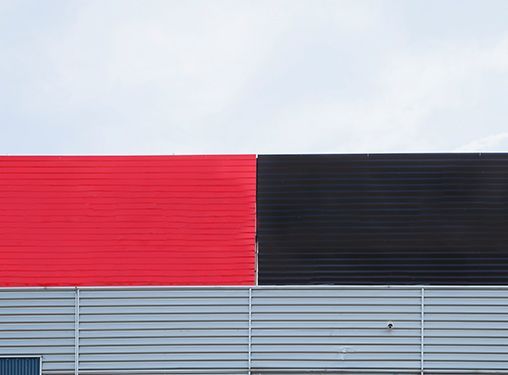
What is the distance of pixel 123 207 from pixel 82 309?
9.12ft

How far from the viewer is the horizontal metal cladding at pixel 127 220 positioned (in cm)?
1584

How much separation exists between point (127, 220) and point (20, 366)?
12.5ft

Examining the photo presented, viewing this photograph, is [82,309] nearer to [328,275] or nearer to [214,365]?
[214,365]

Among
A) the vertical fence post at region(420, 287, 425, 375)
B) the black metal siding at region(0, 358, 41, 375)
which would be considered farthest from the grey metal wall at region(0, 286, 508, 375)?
the black metal siding at region(0, 358, 41, 375)

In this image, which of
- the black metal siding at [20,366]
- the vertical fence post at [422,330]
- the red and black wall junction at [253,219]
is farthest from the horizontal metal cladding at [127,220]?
the vertical fence post at [422,330]

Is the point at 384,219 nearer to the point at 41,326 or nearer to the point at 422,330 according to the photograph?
the point at 422,330

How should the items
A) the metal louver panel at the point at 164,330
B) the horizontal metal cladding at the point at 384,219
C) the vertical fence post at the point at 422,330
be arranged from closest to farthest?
1. the vertical fence post at the point at 422,330
2. the metal louver panel at the point at 164,330
3. the horizontal metal cladding at the point at 384,219

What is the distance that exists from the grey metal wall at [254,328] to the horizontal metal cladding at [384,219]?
1072mm

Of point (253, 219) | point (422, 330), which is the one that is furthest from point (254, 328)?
point (422, 330)

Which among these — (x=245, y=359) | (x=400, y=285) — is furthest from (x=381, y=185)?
(x=245, y=359)

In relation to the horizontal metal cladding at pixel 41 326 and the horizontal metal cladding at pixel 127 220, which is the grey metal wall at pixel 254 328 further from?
the horizontal metal cladding at pixel 127 220

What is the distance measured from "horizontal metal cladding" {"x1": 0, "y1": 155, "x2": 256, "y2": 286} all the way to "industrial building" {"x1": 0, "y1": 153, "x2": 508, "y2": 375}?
0.10 ft

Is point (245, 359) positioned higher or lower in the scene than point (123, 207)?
lower

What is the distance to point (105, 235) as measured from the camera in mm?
16266
